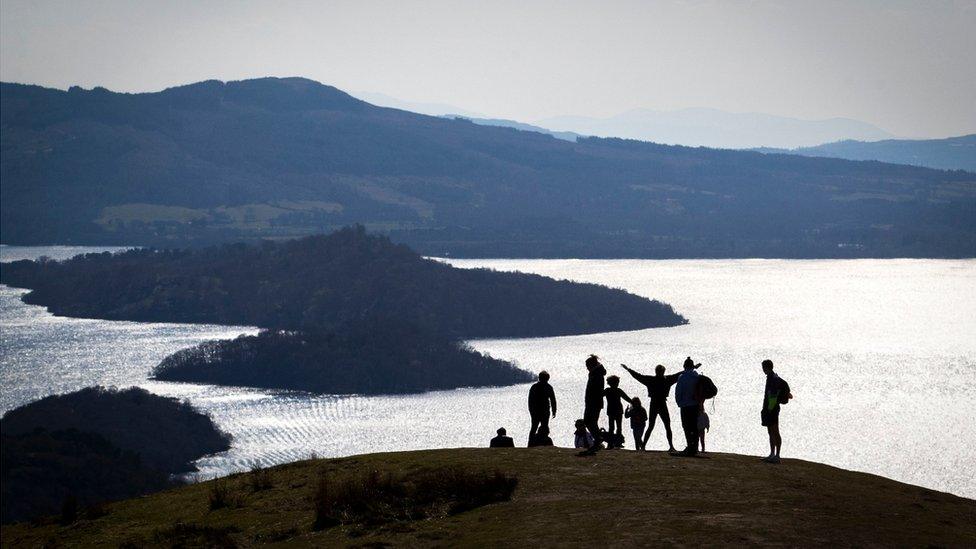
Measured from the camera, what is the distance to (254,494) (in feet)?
87.9

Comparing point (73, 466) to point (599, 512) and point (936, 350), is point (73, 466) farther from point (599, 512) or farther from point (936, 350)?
point (936, 350)

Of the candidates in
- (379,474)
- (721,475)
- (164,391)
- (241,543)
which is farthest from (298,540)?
(164,391)

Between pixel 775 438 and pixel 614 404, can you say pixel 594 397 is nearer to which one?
pixel 614 404

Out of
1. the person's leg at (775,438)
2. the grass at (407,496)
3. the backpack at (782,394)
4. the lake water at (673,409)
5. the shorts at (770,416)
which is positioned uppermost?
the backpack at (782,394)

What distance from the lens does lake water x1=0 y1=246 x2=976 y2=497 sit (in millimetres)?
100312

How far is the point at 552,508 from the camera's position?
73.2 feet

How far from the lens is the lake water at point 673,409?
100 meters

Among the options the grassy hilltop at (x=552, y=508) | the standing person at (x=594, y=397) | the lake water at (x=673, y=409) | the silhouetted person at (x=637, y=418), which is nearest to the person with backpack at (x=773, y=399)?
the grassy hilltop at (x=552, y=508)

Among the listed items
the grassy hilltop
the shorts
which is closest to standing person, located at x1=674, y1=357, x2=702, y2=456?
the grassy hilltop

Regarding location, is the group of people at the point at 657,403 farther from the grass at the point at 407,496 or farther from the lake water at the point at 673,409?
the lake water at the point at 673,409

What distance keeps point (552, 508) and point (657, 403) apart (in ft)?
23.4

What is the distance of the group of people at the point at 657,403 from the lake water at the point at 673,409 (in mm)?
50871

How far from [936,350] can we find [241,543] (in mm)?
161643

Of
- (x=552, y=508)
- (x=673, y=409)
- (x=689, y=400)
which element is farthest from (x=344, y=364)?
(x=552, y=508)
